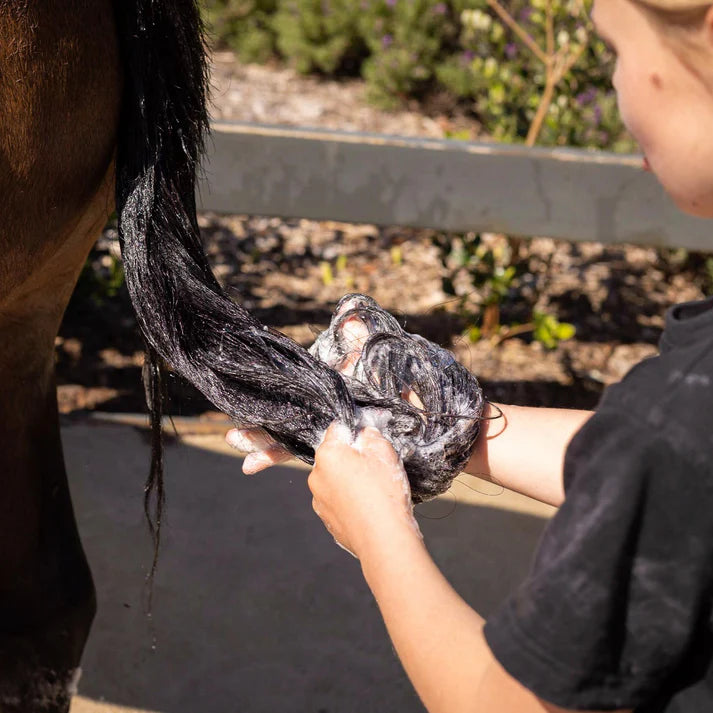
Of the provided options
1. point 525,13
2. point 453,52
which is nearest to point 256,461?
point 525,13

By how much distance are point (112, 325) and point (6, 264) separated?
2.42 m

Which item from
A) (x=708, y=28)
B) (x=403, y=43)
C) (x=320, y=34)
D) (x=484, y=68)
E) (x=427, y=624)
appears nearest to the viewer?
(x=708, y=28)

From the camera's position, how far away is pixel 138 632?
7.45ft

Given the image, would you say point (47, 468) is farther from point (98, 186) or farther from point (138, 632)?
point (138, 632)

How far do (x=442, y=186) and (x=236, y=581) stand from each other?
1.31 metres

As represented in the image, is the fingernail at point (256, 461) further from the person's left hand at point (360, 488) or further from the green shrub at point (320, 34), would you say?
the green shrub at point (320, 34)

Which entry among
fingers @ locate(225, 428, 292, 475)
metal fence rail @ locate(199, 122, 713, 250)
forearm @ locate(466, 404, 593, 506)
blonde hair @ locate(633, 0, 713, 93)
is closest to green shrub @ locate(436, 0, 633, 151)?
metal fence rail @ locate(199, 122, 713, 250)

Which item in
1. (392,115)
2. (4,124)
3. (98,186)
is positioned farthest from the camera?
(392,115)

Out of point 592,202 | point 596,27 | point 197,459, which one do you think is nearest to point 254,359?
point 596,27

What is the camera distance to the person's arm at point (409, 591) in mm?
835

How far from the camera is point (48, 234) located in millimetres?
1318

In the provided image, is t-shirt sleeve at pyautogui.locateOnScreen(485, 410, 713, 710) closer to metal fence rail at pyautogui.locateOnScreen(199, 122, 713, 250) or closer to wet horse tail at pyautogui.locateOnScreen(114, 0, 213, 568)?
wet horse tail at pyautogui.locateOnScreen(114, 0, 213, 568)

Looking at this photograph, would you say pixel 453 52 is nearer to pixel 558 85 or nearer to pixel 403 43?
pixel 403 43

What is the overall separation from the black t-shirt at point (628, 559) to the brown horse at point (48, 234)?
2.73 ft
